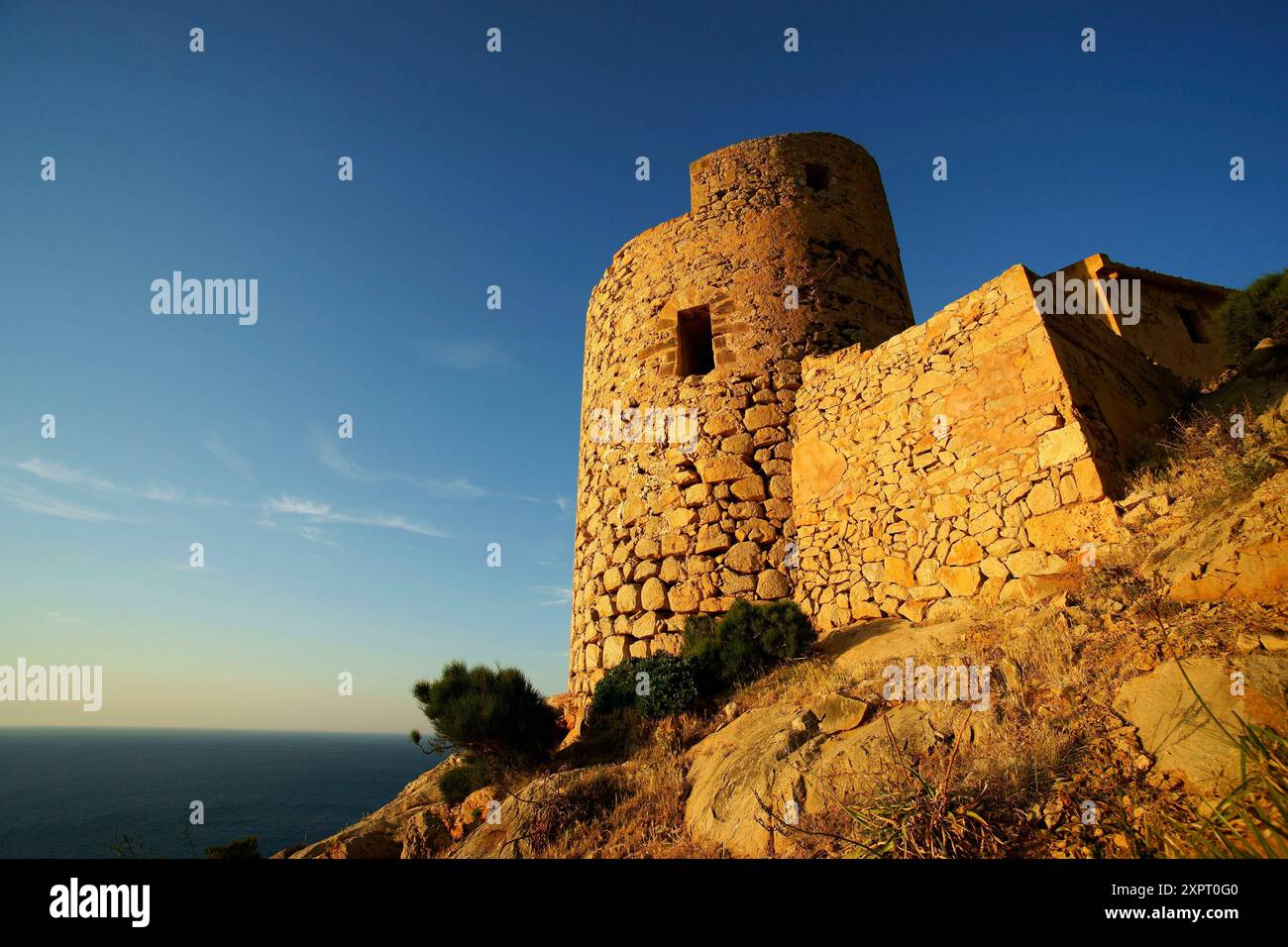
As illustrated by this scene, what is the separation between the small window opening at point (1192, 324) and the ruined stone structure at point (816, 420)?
748cm

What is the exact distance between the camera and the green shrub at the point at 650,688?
655 centimetres

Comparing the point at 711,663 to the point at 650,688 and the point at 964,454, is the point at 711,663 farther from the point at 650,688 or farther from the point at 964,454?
the point at 964,454

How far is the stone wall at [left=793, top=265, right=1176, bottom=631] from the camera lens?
5.61 m

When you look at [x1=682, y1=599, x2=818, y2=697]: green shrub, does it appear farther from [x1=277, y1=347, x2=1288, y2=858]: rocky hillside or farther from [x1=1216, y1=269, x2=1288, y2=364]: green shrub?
[x1=1216, y1=269, x2=1288, y2=364]: green shrub

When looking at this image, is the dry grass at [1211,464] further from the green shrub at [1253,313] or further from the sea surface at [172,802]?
the sea surface at [172,802]

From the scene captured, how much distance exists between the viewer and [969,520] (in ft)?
20.4

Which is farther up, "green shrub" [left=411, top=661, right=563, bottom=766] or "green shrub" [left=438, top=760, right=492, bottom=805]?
"green shrub" [left=411, top=661, right=563, bottom=766]

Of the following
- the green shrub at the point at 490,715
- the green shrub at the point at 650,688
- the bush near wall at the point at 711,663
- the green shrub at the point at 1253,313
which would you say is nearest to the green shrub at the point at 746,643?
the bush near wall at the point at 711,663

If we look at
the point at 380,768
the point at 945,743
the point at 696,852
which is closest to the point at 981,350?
the point at 945,743

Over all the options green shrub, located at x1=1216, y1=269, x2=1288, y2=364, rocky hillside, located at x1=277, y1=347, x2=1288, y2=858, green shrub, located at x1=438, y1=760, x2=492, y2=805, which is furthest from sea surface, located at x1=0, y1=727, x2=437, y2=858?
green shrub, located at x1=1216, y1=269, x2=1288, y2=364

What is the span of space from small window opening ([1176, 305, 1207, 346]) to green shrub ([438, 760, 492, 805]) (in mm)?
16618

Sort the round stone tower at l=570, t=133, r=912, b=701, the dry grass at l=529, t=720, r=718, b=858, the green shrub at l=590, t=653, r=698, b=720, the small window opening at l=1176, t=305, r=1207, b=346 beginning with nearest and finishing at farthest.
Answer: the dry grass at l=529, t=720, r=718, b=858 → the green shrub at l=590, t=653, r=698, b=720 → the round stone tower at l=570, t=133, r=912, b=701 → the small window opening at l=1176, t=305, r=1207, b=346
